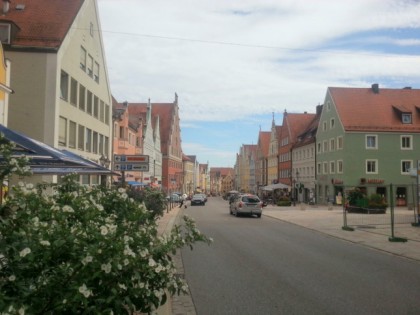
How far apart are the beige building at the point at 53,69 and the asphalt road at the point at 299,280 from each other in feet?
49.2

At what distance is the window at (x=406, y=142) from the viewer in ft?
178

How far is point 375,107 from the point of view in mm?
57562

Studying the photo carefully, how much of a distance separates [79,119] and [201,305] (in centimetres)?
2561

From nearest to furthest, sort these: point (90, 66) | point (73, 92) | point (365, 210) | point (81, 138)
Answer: point (73, 92) < point (81, 138) < point (90, 66) < point (365, 210)

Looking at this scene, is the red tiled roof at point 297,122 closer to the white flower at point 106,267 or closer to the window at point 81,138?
the window at point 81,138

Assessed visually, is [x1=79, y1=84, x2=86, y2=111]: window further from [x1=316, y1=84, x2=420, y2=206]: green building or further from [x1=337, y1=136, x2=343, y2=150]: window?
[x1=337, y1=136, x2=343, y2=150]: window

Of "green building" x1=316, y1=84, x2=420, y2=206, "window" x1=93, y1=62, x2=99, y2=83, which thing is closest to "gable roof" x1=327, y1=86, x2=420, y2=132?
"green building" x1=316, y1=84, x2=420, y2=206

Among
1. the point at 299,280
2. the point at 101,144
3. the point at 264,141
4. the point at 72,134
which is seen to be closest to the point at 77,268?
the point at 299,280

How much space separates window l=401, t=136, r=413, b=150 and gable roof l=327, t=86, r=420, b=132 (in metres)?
0.95

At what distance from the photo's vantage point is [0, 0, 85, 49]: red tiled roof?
26.6 meters

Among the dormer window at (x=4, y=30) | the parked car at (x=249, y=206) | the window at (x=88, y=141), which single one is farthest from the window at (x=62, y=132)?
the parked car at (x=249, y=206)

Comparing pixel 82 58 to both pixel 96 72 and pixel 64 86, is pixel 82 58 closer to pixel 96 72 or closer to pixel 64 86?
pixel 96 72

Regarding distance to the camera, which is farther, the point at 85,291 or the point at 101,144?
the point at 101,144

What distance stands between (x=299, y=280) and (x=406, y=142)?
49.5 metres
